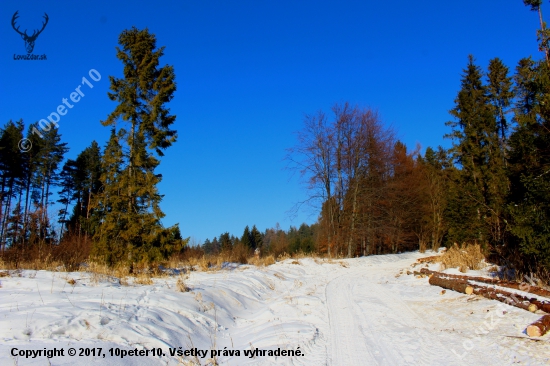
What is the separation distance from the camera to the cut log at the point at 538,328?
4.77 m

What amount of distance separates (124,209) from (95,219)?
3.77 ft

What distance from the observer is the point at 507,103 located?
29.3 meters

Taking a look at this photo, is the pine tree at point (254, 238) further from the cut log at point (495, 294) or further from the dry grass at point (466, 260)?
the cut log at point (495, 294)

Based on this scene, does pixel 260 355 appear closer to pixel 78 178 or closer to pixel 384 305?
pixel 384 305

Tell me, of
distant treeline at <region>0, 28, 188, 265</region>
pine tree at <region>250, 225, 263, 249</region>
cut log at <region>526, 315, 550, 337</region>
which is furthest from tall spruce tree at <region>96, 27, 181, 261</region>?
pine tree at <region>250, 225, 263, 249</region>

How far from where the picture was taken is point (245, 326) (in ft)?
20.9

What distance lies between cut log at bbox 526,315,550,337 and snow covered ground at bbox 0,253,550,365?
88 mm

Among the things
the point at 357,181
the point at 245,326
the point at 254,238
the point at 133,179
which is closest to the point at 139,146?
the point at 133,179

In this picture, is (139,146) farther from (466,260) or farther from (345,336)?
(466,260)

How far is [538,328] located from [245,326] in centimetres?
474

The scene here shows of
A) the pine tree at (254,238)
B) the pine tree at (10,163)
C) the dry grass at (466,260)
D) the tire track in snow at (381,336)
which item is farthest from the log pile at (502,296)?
the pine tree at (254,238)

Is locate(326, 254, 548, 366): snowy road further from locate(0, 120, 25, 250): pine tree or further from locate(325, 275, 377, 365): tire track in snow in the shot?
locate(0, 120, 25, 250): pine tree

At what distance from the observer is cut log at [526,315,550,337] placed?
477 cm

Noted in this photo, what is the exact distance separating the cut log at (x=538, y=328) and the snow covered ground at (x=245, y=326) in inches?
3.5
